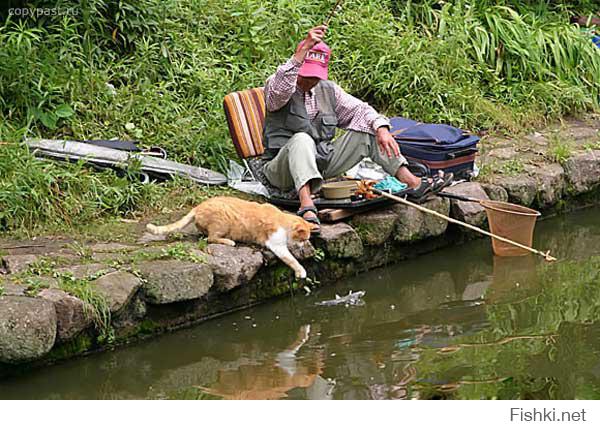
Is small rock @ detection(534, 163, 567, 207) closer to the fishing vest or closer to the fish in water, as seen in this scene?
the fishing vest

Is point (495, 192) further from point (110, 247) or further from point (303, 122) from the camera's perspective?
point (110, 247)

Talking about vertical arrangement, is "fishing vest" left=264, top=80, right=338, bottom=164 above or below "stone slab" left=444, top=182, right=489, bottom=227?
above

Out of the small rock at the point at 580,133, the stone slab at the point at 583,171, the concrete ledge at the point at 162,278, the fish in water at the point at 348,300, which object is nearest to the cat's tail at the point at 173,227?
the concrete ledge at the point at 162,278

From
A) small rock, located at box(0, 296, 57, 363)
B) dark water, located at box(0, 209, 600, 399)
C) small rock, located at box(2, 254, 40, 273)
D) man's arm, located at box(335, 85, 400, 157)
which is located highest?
man's arm, located at box(335, 85, 400, 157)

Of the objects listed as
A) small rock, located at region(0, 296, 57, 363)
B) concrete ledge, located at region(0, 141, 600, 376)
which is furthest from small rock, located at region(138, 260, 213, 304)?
small rock, located at region(0, 296, 57, 363)

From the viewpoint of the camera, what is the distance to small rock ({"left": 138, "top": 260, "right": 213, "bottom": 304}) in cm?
600

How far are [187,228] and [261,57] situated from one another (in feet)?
10.4

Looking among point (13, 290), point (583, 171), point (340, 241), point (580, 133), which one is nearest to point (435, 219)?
point (340, 241)

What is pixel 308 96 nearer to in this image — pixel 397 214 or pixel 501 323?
pixel 397 214

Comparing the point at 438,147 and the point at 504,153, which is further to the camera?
the point at 504,153

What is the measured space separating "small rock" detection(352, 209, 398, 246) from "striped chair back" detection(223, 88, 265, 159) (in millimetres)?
941

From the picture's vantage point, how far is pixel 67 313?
5512mm

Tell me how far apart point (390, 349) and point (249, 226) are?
1269 mm

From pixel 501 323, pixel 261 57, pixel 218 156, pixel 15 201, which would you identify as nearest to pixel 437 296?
pixel 501 323
